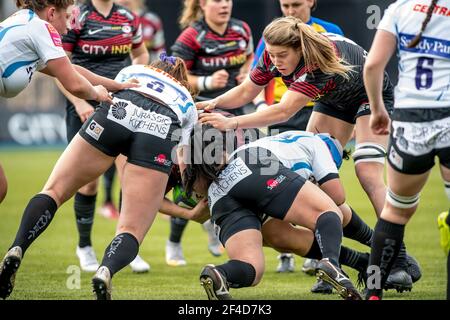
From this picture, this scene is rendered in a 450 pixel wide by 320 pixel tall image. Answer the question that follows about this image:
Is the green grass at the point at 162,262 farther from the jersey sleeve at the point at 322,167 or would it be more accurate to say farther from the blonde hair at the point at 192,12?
the blonde hair at the point at 192,12

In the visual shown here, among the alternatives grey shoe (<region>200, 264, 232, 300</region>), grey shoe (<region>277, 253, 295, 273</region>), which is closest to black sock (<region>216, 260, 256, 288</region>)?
grey shoe (<region>200, 264, 232, 300</region>)

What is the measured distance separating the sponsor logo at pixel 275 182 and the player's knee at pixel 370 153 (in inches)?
44.5

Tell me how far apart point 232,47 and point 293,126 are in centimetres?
137

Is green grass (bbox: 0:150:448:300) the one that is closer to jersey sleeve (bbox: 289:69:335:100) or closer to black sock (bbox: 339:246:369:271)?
black sock (bbox: 339:246:369:271)

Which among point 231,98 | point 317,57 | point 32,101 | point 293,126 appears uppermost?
point 317,57

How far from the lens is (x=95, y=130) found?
5.03 meters

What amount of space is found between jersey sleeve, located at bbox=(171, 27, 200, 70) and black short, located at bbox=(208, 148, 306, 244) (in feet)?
8.96

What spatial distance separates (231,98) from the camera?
5957mm

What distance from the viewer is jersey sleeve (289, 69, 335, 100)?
5312 mm

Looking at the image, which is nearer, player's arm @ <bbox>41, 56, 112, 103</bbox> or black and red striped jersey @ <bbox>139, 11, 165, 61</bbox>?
player's arm @ <bbox>41, 56, 112, 103</bbox>

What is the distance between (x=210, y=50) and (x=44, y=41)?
3129mm

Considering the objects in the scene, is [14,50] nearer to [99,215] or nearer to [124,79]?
[124,79]

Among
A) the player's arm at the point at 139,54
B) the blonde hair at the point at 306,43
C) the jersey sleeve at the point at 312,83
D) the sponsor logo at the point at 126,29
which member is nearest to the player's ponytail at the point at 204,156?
the jersey sleeve at the point at 312,83

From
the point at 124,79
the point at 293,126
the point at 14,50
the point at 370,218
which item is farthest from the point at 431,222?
the point at 14,50
